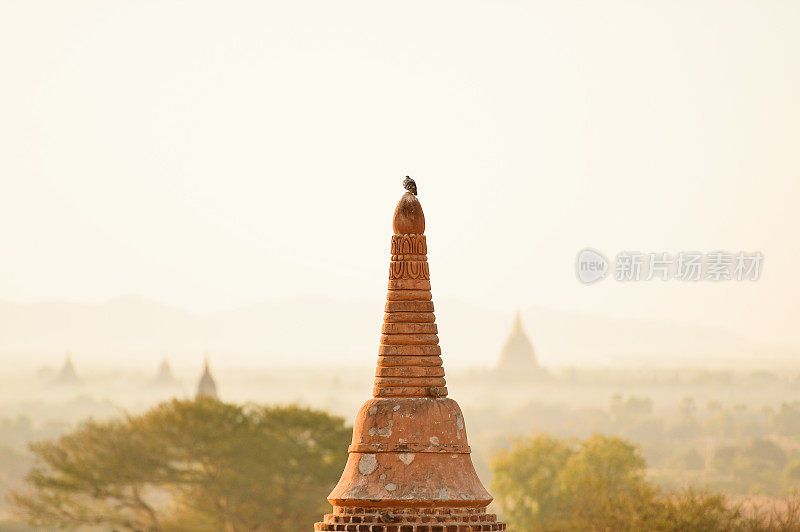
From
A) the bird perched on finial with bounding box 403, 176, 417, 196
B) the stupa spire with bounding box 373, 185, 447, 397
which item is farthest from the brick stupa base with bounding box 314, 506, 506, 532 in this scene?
the bird perched on finial with bounding box 403, 176, 417, 196

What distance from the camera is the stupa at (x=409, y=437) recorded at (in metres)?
30.5

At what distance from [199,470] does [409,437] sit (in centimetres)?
5103

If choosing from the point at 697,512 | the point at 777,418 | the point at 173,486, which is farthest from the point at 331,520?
the point at 777,418

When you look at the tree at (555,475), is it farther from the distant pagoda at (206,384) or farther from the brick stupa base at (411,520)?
the brick stupa base at (411,520)

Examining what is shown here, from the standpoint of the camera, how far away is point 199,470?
265ft

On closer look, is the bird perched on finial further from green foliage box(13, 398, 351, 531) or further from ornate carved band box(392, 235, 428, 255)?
green foliage box(13, 398, 351, 531)

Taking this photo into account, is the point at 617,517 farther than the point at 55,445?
No

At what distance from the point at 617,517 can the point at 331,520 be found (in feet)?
119

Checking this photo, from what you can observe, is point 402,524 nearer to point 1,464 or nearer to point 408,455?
point 408,455

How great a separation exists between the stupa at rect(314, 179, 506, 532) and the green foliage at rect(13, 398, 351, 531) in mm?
46836

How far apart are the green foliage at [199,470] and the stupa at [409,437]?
46.8m

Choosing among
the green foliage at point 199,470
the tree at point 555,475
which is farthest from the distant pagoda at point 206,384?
the green foliage at point 199,470

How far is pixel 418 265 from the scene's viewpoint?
31.5 meters

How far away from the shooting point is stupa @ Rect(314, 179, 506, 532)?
30.5 meters
